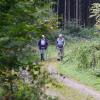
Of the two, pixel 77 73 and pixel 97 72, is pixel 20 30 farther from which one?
pixel 77 73

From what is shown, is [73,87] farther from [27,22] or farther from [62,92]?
[27,22]

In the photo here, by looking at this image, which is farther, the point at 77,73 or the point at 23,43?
the point at 77,73

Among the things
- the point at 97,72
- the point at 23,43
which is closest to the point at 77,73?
the point at 97,72

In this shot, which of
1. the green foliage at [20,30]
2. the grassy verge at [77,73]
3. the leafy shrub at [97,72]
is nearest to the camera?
the green foliage at [20,30]

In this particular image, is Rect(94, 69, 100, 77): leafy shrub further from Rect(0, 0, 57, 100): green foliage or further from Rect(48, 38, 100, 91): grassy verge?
Rect(0, 0, 57, 100): green foliage

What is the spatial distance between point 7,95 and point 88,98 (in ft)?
20.5

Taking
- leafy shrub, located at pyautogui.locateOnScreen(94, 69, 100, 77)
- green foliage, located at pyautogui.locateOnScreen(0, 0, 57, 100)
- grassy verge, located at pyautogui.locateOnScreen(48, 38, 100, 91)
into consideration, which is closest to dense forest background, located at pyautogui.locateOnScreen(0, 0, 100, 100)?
green foliage, located at pyautogui.locateOnScreen(0, 0, 57, 100)

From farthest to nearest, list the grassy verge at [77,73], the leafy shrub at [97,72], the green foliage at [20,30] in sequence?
the leafy shrub at [97,72], the grassy verge at [77,73], the green foliage at [20,30]

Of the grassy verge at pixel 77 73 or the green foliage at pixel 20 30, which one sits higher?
the green foliage at pixel 20 30

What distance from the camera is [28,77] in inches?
299

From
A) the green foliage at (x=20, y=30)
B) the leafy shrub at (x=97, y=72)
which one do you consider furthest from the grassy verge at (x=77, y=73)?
the green foliage at (x=20, y=30)

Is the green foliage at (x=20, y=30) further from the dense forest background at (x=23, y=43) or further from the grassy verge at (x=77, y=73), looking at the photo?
the grassy verge at (x=77, y=73)

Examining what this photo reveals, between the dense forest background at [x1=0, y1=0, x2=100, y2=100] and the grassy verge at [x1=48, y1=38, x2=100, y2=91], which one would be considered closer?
the dense forest background at [x1=0, y1=0, x2=100, y2=100]

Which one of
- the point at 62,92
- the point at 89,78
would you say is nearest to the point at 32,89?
the point at 62,92
